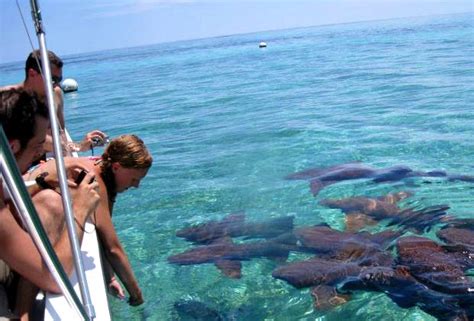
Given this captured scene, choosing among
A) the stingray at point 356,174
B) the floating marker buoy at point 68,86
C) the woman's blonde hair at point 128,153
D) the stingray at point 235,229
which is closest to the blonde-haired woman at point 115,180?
the woman's blonde hair at point 128,153

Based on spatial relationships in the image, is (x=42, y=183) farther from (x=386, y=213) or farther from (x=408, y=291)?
(x=386, y=213)

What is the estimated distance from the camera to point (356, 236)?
20.1 ft

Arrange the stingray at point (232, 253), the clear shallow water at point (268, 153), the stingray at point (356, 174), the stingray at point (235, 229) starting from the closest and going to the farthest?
1. the clear shallow water at point (268, 153)
2. the stingray at point (232, 253)
3. the stingray at point (235, 229)
4. the stingray at point (356, 174)

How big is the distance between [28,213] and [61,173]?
0.55 m

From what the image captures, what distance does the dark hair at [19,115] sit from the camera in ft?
8.47

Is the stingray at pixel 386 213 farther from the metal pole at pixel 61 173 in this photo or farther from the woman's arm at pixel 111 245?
the metal pole at pixel 61 173

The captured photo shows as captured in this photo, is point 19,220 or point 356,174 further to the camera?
point 356,174

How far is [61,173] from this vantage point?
2.44 m

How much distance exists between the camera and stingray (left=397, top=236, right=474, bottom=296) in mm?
4738

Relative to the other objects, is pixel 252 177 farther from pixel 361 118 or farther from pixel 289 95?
pixel 289 95

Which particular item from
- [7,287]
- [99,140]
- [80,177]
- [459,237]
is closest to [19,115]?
[80,177]

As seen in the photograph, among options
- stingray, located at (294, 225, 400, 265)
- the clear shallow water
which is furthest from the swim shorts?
stingray, located at (294, 225, 400, 265)

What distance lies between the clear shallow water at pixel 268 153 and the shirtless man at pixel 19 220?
5.81 feet

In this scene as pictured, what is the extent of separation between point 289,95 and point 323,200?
12.8 m
